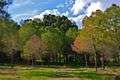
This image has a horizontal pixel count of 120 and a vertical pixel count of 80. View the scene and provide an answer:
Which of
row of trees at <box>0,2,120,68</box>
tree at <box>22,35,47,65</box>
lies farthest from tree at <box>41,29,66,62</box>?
tree at <box>22,35,47,65</box>

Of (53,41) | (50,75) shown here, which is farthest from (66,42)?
(50,75)

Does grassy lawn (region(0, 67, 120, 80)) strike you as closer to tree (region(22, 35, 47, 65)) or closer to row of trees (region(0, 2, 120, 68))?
row of trees (region(0, 2, 120, 68))

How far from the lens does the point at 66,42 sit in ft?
501

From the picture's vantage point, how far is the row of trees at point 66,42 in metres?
103

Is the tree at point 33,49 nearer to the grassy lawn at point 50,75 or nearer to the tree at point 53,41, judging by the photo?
the tree at point 53,41

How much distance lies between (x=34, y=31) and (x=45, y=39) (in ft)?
26.3

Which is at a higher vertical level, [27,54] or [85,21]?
[85,21]

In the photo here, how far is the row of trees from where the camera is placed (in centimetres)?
10331

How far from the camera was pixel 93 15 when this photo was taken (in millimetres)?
109688

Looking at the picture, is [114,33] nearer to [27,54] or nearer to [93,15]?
[93,15]

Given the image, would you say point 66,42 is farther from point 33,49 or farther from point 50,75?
point 50,75

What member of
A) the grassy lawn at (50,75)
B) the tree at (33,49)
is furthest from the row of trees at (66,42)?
the grassy lawn at (50,75)

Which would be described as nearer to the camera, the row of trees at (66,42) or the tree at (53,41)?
the row of trees at (66,42)

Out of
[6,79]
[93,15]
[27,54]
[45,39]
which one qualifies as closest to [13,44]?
[27,54]
